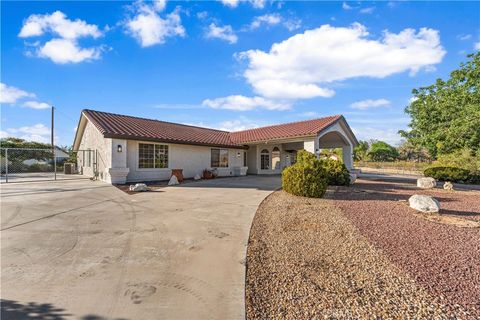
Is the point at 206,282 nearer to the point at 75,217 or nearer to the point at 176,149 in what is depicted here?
the point at 75,217

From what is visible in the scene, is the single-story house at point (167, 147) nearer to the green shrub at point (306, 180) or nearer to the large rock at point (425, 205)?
the green shrub at point (306, 180)

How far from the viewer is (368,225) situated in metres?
5.51

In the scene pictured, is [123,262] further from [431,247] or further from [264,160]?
[264,160]

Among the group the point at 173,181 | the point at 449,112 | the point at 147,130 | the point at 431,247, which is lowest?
the point at 431,247

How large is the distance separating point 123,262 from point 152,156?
1173 centimetres

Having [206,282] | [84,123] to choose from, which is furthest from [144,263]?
[84,123]

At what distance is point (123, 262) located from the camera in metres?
3.52

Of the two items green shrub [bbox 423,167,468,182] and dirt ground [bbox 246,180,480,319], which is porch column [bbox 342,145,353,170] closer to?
green shrub [bbox 423,167,468,182]

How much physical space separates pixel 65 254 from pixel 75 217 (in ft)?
8.53

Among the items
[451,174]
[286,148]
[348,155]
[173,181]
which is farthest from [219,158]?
[451,174]

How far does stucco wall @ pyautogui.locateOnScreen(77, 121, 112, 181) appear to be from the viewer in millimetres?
12953

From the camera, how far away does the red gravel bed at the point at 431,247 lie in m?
2.92

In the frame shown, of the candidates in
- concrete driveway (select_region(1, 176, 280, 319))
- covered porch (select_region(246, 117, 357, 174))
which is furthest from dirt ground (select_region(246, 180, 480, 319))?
covered porch (select_region(246, 117, 357, 174))

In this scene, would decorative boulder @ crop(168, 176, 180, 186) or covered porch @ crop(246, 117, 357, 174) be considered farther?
covered porch @ crop(246, 117, 357, 174)
